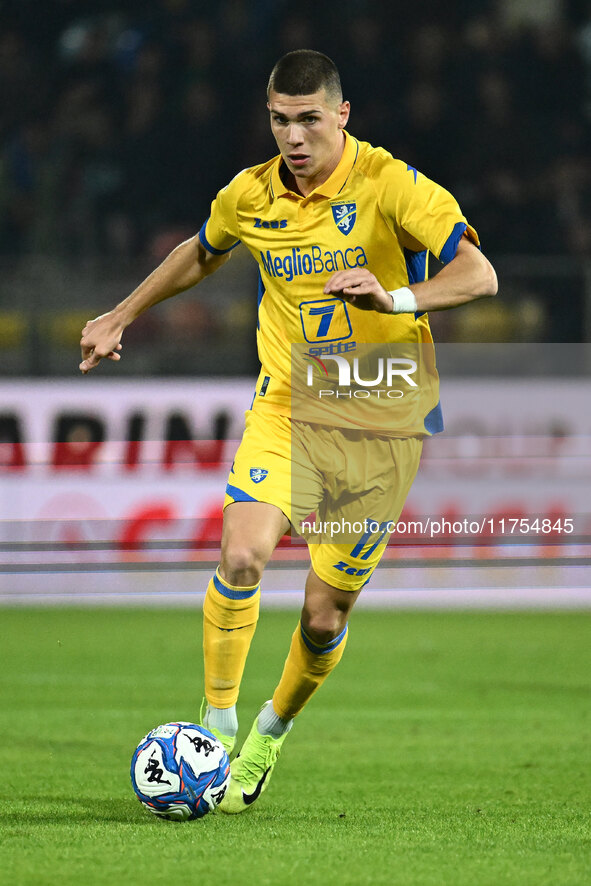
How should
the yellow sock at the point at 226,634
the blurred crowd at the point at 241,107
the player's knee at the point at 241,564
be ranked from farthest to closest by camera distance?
the blurred crowd at the point at 241,107, the yellow sock at the point at 226,634, the player's knee at the point at 241,564

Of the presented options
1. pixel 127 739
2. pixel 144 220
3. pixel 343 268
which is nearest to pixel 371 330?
pixel 343 268

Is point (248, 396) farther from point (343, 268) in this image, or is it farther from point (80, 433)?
point (343, 268)

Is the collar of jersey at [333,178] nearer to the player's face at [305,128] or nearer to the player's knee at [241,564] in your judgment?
the player's face at [305,128]

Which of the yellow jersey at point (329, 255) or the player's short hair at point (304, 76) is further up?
the player's short hair at point (304, 76)

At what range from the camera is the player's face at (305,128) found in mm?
4133

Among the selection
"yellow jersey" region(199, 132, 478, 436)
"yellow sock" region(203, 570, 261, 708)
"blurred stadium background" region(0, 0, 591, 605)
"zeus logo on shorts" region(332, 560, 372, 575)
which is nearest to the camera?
"yellow sock" region(203, 570, 261, 708)

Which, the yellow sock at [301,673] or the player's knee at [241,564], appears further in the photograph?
the yellow sock at [301,673]

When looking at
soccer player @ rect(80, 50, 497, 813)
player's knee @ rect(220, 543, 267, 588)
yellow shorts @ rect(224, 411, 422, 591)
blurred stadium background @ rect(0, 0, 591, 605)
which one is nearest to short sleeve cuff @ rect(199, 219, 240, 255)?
soccer player @ rect(80, 50, 497, 813)

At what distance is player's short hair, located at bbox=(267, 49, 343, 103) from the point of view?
4125mm

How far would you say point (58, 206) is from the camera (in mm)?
11875

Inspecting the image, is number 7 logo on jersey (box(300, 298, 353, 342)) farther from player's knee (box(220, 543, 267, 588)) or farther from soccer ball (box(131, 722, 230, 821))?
soccer ball (box(131, 722, 230, 821))

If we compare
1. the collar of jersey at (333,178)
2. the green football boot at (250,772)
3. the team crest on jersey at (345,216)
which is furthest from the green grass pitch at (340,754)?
the collar of jersey at (333,178)

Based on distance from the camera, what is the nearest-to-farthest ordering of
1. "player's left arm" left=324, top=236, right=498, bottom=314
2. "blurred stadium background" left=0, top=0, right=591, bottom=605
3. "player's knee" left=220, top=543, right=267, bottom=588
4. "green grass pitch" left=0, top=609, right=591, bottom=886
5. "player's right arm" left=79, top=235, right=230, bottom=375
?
"green grass pitch" left=0, top=609, right=591, bottom=886
"player's left arm" left=324, top=236, right=498, bottom=314
"player's knee" left=220, top=543, right=267, bottom=588
"player's right arm" left=79, top=235, right=230, bottom=375
"blurred stadium background" left=0, top=0, right=591, bottom=605

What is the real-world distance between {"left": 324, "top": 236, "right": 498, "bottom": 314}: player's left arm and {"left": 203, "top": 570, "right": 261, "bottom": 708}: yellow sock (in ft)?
3.17
